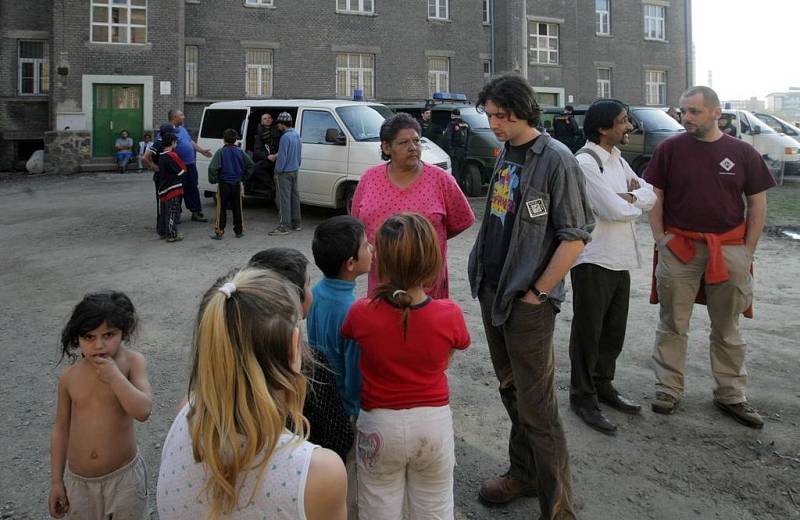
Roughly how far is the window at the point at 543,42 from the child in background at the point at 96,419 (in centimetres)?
3218

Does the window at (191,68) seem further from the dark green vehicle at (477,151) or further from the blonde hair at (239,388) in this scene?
the blonde hair at (239,388)

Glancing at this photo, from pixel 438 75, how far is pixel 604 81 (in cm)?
959

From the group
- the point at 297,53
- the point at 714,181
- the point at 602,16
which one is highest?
the point at 602,16

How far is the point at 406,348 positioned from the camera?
241cm

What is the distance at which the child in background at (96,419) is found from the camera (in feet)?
8.45

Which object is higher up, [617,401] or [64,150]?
[64,150]

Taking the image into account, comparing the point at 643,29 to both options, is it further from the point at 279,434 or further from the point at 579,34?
the point at 279,434

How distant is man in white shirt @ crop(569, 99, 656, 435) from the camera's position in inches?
160

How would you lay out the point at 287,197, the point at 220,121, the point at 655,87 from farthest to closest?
the point at 655,87 → the point at 220,121 → the point at 287,197

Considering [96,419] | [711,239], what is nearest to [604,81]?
[711,239]

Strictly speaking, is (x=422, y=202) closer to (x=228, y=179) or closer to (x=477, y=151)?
(x=228, y=179)

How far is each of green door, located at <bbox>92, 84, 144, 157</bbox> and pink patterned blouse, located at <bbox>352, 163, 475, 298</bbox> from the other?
2291cm

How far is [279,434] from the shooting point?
1658 mm

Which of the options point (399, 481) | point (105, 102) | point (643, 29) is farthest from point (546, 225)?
point (643, 29)
